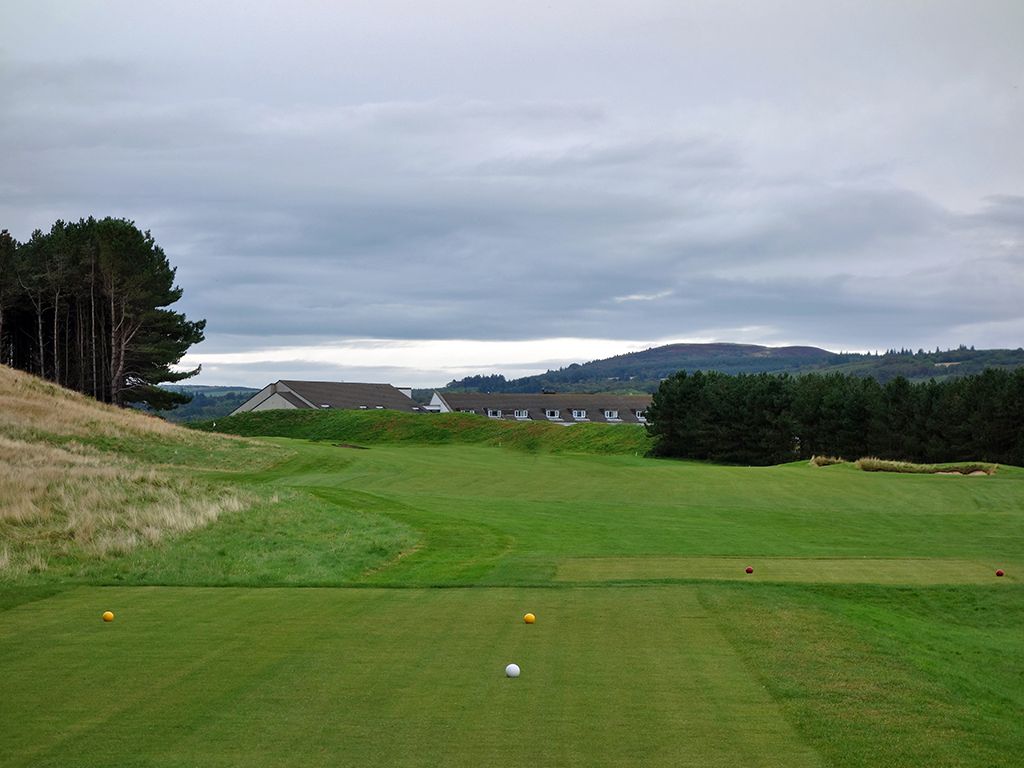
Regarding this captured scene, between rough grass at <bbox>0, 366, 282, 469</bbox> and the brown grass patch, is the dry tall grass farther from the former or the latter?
rough grass at <bbox>0, 366, 282, 469</bbox>

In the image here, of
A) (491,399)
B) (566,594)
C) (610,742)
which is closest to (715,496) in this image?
(566,594)

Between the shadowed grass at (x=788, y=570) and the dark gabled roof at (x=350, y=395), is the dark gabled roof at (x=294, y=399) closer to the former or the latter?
the dark gabled roof at (x=350, y=395)

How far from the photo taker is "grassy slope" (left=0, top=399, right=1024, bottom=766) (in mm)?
7301

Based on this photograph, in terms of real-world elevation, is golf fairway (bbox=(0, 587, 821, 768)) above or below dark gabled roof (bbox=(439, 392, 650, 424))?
below

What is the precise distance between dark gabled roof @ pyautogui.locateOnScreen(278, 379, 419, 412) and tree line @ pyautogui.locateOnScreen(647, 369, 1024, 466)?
38490mm

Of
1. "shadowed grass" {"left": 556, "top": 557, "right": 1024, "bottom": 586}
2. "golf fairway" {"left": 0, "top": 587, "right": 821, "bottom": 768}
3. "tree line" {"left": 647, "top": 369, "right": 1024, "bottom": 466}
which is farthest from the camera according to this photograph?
"tree line" {"left": 647, "top": 369, "right": 1024, "bottom": 466}

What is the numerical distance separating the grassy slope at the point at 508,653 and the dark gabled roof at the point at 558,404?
97.5 metres

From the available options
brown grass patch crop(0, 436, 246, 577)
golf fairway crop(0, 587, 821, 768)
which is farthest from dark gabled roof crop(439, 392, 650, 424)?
golf fairway crop(0, 587, 821, 768)

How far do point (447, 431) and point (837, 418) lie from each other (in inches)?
1100

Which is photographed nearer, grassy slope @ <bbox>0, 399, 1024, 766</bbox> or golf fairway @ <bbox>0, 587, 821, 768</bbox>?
golf fairway @ <bbox>0, 587, 821, 768</bbox>

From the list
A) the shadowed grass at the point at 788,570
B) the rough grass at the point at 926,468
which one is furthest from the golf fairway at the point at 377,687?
the rough grass at the point at 926,468

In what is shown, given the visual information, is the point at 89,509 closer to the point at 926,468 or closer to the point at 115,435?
the point at 115,435

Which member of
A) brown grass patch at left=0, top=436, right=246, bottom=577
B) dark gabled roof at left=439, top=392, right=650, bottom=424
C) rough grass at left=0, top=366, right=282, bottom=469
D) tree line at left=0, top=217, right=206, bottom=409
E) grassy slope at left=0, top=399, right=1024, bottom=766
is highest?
tree line at left=0, top=217, right=206, bottom=409

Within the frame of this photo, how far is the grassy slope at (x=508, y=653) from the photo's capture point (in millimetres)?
7301
